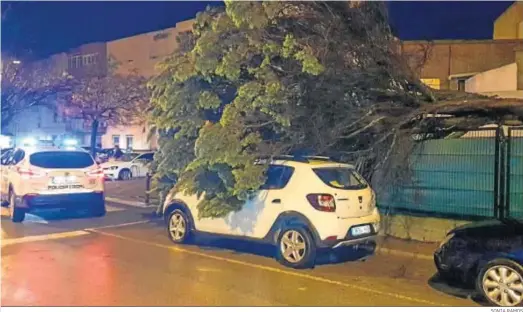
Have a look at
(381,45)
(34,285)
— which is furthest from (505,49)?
(34,285)

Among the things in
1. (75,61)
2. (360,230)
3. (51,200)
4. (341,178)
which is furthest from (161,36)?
(360,230)

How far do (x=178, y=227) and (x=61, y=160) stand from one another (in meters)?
4.12

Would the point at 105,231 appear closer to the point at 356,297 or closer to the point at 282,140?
the point at 282,140

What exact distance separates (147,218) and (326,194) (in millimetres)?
6301

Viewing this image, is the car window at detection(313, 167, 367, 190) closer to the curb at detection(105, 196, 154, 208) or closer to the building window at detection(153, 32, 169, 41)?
the curb at detection(105, 196, 154, 208)

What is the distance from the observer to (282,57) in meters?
8.07

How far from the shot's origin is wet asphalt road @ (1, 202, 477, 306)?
6.32m

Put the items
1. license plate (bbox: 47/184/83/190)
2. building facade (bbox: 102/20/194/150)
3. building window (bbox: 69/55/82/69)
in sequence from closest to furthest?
license plate (bbox: 47/184/83/190), building facade (bbox: 102/20/194/150), building window (bbox: 69/55/82/69)

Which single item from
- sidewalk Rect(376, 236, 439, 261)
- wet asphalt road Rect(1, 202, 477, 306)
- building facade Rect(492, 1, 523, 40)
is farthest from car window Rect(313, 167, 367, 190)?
building facade Rect(492, 1, 523, 40)

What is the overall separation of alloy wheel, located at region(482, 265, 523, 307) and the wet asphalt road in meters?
0.36

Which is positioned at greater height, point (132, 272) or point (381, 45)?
point (381, 45)

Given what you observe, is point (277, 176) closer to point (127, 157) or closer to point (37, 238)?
point (37, 238)

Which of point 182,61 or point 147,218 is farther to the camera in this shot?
point 147,218

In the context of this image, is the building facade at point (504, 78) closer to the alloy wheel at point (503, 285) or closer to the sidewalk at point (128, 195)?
the sidewalk at point (128, 195)
